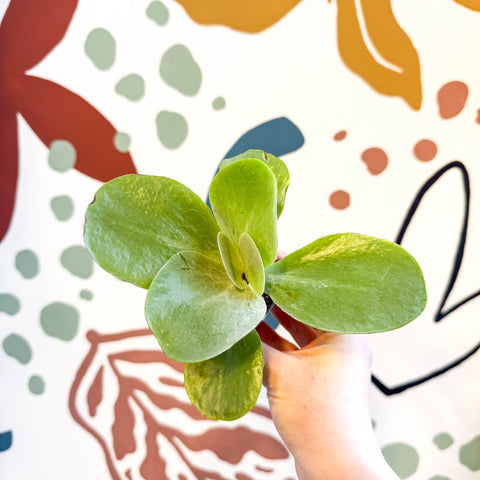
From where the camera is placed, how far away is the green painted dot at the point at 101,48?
0.70 metres

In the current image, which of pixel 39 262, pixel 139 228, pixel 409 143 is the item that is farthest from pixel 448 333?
pixel 39 262

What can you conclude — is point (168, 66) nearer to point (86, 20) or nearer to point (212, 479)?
point (86, 20)

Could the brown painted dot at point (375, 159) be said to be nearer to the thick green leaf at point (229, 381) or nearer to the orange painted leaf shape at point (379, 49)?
the orange painted leaf shape at point (379, 49)

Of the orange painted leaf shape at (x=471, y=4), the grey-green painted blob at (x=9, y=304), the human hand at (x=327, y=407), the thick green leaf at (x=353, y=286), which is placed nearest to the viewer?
the thick green leaf at (x=353, y=286)

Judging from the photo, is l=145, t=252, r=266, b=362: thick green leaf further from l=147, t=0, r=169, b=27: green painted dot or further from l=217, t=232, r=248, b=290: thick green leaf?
l=147, t=0, r=169, b=27: green painted dot

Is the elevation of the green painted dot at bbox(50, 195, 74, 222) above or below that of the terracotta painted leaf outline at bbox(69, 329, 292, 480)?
above

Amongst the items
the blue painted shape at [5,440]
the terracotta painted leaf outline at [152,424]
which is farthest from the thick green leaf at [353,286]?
the blue painted shape at [5,440]

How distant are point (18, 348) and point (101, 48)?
513mm

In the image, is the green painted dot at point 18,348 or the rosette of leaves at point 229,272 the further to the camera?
the green painted dot at point 18,348

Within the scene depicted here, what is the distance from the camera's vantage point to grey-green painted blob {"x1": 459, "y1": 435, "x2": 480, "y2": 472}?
2.25 ft

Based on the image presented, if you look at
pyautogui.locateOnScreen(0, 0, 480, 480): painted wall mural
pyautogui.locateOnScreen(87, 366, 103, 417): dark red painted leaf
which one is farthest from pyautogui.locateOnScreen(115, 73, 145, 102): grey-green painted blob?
pyautogui.locateOnScreen(87, 366, 103, 417): dark red painted leaf

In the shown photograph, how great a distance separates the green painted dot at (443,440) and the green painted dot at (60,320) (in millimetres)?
601

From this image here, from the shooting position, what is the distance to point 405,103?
665 millimetres

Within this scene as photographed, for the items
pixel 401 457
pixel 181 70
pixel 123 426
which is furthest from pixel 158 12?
pixel 401 457
